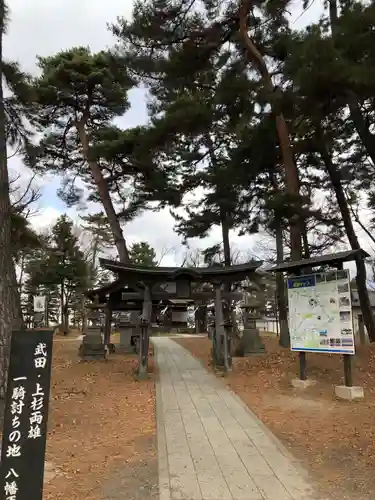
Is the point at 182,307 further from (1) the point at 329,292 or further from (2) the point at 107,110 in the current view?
(1) the point at 329,292

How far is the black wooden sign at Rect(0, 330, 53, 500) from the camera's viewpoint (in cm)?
282

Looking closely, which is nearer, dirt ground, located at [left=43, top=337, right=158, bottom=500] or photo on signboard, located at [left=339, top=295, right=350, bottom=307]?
dirt ground, located at [left=43, top=337, right=158, bottom=500]

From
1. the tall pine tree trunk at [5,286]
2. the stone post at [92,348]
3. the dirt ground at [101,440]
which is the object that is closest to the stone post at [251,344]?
the stone post at [92,348]

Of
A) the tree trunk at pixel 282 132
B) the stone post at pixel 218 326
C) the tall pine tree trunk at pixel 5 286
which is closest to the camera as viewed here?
the tall pine tree trunk at pixel 5 286

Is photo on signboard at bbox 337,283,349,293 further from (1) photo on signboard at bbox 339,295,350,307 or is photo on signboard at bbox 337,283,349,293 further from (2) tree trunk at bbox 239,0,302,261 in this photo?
(2) tree trunk at bbox 239,0,302,261

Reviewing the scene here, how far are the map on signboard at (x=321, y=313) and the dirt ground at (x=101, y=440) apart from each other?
11.0 ft

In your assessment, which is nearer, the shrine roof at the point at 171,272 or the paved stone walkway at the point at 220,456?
the paved stone walkway at the point at 220,456

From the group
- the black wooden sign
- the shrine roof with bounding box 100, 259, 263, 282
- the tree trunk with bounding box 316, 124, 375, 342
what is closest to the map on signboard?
the shrine roof with bounding box 100, 259, 263, 282

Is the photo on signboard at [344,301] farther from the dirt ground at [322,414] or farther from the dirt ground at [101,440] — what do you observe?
the dirt ground at [101,440]

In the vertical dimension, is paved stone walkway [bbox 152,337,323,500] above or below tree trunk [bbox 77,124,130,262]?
below

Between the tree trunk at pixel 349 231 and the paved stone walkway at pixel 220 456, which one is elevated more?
the tree trunk at pixel 349 231

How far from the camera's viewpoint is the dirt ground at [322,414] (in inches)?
165

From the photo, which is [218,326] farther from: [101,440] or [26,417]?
[26,417]

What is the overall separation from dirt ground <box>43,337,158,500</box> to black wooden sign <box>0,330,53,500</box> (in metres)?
1.05
